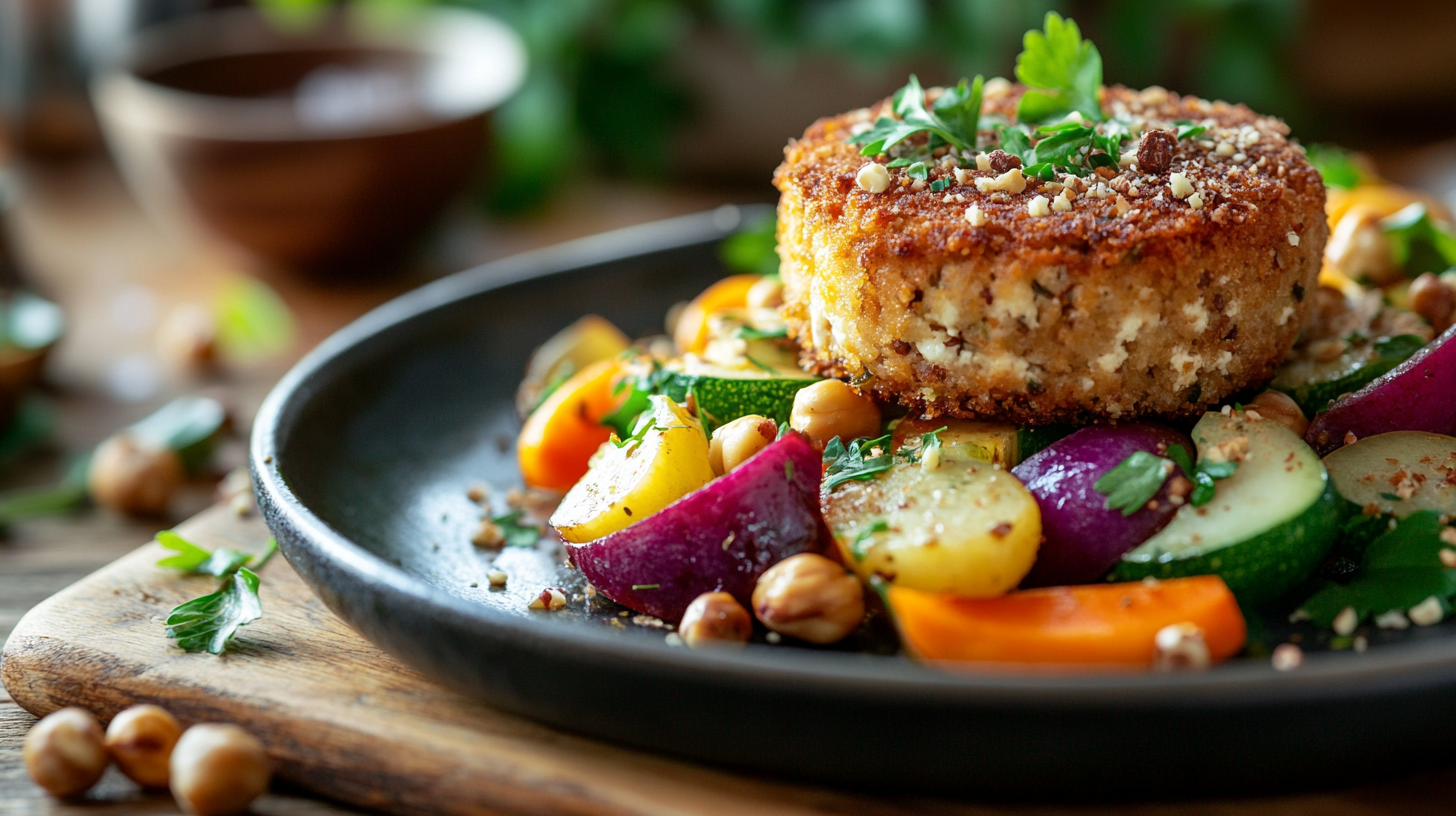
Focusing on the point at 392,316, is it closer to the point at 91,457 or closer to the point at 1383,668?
the point at 91,457

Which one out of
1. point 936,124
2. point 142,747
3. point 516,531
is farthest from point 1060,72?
point 142,747

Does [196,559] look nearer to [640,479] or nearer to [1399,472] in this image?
[640,479]

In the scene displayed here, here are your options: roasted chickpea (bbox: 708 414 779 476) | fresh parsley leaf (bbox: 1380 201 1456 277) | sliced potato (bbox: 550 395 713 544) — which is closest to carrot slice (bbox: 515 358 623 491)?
sliced potato (bbox: 550 395 713 544)

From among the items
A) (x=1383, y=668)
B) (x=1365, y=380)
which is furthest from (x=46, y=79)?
(x=1383, y=668)

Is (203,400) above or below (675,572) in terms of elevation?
below

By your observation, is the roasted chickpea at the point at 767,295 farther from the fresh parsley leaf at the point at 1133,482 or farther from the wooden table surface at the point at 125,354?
the wooden table surface at the point at 125,354

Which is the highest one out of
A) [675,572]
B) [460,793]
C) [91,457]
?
[675,572]
